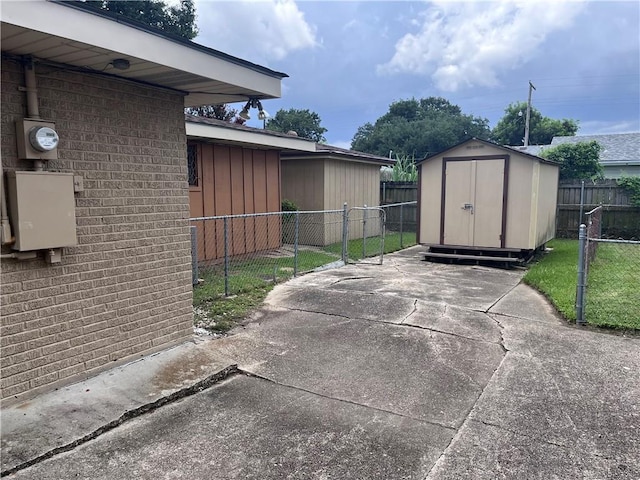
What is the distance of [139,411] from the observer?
3184 mm

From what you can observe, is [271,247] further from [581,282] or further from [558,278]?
[581,282]

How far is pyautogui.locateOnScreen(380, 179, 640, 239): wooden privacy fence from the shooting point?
41.7ft

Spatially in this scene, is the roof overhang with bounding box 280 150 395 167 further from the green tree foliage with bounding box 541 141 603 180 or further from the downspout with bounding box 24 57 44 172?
the downspout with bounding box 24 57 44 172

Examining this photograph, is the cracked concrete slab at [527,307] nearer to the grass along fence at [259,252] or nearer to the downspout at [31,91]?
the grass along fence at [259,252]

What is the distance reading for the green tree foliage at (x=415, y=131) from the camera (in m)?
42.8

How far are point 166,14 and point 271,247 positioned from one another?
16.7 metres

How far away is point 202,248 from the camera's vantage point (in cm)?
891

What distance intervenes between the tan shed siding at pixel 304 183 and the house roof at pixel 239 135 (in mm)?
1070

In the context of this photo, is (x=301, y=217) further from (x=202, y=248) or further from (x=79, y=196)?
(x=79, y=196)

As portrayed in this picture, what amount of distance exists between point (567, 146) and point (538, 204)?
825 centimetres

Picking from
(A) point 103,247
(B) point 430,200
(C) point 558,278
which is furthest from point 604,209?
(A) point 103,247

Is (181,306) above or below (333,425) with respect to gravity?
above

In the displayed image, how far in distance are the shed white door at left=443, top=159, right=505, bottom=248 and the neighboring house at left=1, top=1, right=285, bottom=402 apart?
5848 millimetres

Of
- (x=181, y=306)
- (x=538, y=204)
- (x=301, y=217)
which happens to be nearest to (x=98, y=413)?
(x=181, y=306)
